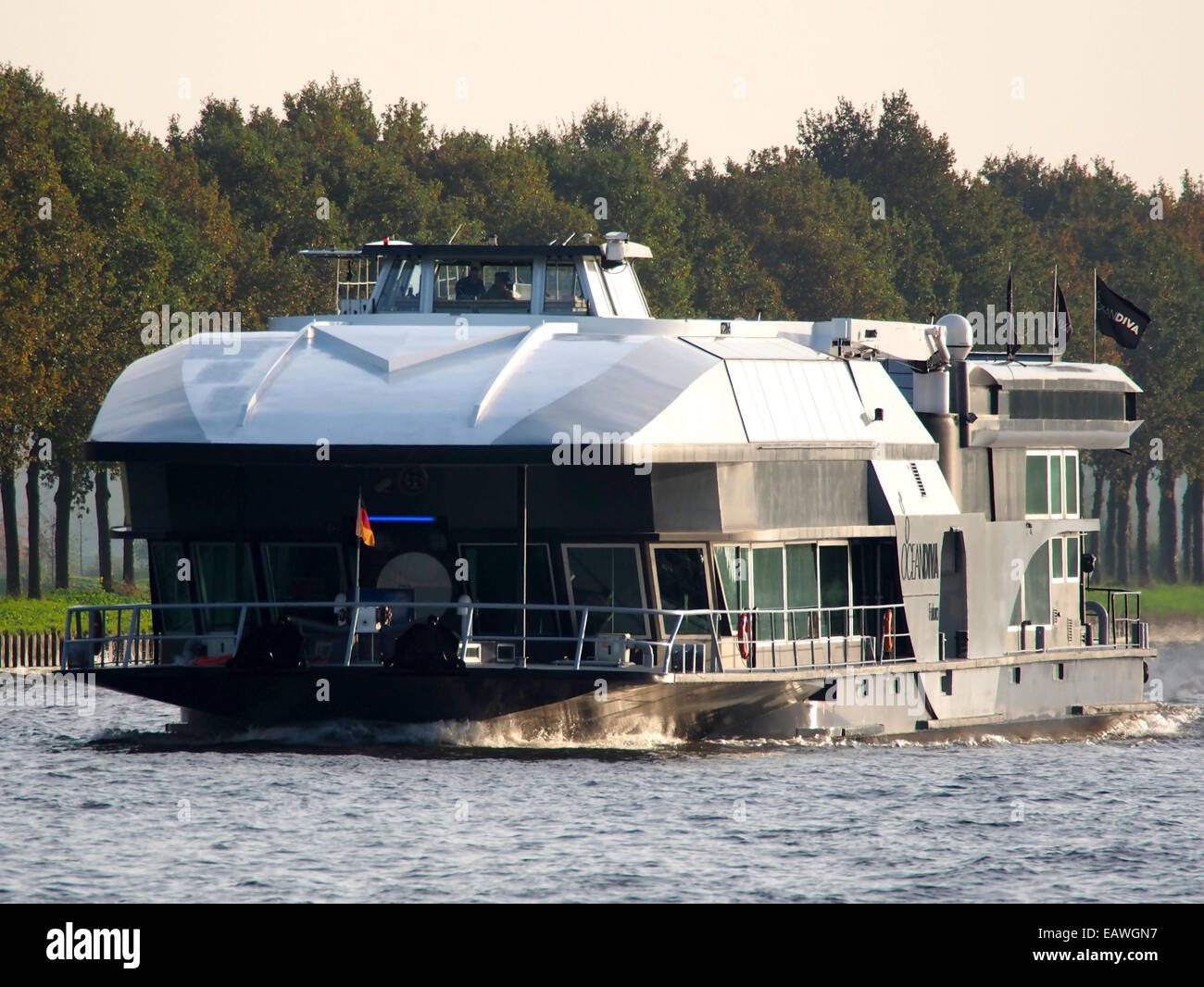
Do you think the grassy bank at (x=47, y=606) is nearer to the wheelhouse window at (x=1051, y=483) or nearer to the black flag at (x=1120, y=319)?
the wheelhouse window at (x=1051, y=483)

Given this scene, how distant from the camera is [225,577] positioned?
113 feet

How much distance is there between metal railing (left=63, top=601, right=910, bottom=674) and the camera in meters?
31.2

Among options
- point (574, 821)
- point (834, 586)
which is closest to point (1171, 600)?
point (834, 586)

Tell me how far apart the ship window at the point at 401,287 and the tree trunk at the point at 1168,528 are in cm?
6509

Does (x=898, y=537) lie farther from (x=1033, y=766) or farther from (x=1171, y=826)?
(x=1171, y=826)

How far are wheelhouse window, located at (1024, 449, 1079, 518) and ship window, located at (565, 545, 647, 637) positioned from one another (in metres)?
12.0

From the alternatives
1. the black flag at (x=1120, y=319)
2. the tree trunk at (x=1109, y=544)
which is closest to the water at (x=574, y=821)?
the black flag at (x=1120, y=319)

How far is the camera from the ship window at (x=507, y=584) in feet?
108

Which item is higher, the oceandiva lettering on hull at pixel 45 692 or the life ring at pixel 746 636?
the life ring at pixel 746 636

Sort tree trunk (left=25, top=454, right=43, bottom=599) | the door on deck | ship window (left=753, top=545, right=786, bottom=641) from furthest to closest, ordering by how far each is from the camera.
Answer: tree trunk (left=25, top=454, right=43, bottom=599)
the door on deck
ship window (left=753, top=545, right=786, bottom=641)
